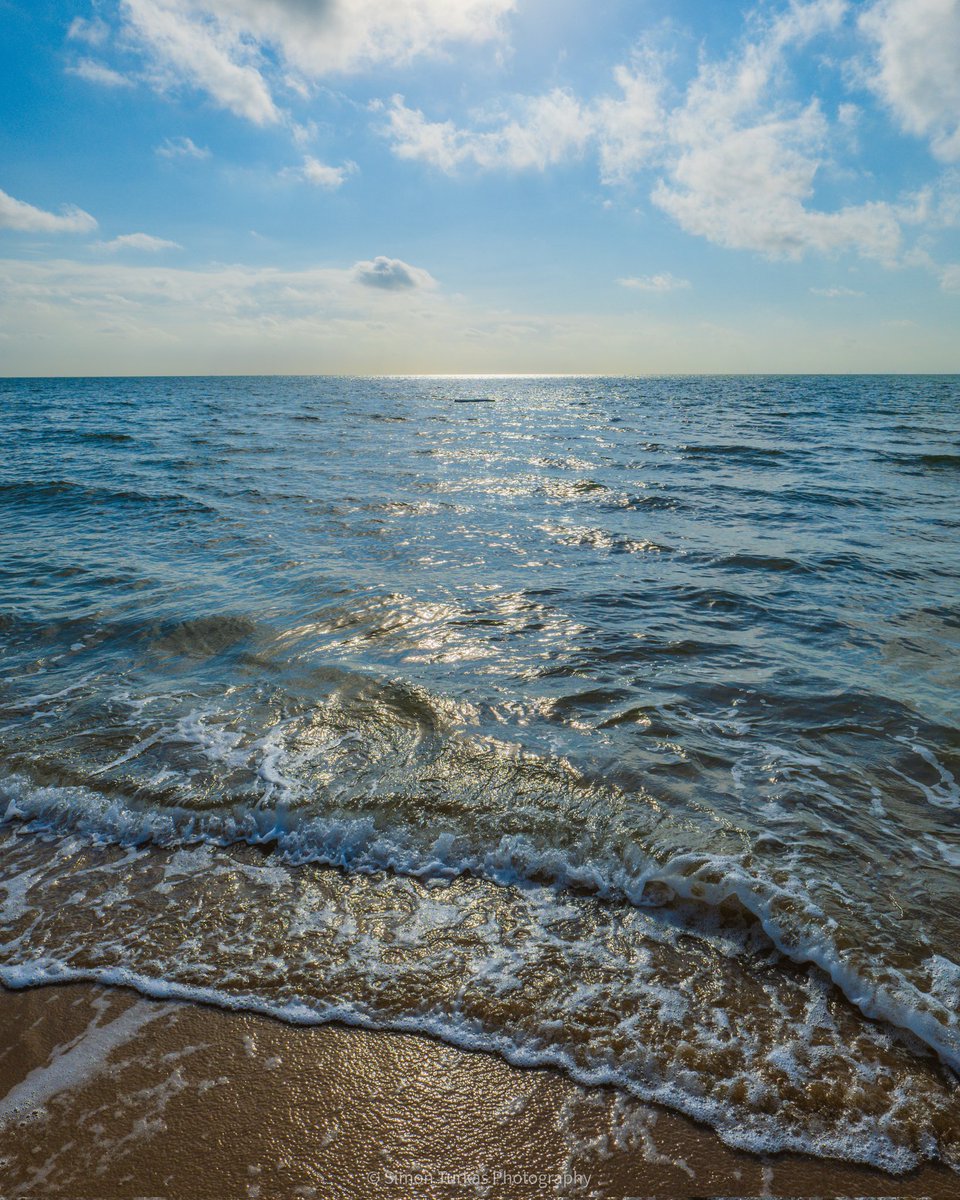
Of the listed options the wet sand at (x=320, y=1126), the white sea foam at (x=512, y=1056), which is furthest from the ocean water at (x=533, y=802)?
the wet sand at (x=320, y=1126)

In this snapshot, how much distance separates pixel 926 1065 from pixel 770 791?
2011mm

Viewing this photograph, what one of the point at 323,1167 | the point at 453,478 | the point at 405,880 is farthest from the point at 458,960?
the point at 453,478

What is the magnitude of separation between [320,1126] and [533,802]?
2.34 m

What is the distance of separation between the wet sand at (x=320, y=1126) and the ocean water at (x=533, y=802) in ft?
0.42

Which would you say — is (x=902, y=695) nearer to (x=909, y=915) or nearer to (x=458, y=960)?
(x=909, y=915)

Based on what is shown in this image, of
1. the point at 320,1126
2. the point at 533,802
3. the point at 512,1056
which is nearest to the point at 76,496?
the point at 533,802

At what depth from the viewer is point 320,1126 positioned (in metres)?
2.60

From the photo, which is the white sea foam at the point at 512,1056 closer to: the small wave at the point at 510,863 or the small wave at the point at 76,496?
the small wave at the point at 510,863

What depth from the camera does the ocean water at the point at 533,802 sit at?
3041 mm

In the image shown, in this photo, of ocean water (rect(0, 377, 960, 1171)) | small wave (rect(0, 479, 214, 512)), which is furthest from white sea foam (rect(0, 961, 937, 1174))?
small wave (rect(0, 479, 214, 512))

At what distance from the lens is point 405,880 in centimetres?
398

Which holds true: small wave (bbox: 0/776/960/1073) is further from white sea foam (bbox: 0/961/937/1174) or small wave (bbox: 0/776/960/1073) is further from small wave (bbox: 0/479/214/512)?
small wave (bbox: 0/479/214/512)

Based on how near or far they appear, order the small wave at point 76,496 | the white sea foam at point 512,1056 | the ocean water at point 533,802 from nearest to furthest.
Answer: the white sea foam at point 512,1056 < the ocean water at point 533,802 < the small wave at point 76,496

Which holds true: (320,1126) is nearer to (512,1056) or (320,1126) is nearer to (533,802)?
(512,1056)
